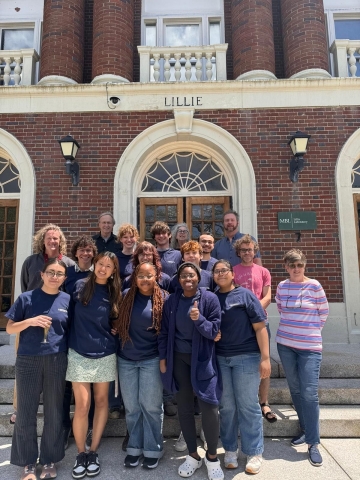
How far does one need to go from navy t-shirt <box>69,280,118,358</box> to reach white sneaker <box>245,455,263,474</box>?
144 cm

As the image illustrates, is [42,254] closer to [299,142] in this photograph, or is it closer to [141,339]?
[141,339]

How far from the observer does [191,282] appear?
3090 millimetres

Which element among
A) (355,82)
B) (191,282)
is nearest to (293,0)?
(355,82)

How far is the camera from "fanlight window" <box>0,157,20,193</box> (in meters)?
7.39

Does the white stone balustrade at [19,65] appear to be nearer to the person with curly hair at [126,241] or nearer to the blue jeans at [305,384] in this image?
the person with curly hair at [126,241]

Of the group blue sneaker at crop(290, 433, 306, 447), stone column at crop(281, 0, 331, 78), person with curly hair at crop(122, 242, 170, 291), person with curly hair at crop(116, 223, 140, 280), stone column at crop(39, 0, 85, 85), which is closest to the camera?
person with curly hair at crop(122, 242, 170, 291)

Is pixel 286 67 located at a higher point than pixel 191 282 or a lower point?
higher

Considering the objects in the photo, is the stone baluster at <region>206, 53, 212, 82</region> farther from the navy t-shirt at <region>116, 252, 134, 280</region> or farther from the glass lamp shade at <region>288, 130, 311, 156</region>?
the navy t-shirt at <region>116, 252, 134, 280</region>

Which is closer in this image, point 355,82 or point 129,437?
point 129,437

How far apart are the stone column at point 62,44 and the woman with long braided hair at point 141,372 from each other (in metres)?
5.82

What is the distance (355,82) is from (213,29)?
11.0 ft

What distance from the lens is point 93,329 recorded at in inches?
123

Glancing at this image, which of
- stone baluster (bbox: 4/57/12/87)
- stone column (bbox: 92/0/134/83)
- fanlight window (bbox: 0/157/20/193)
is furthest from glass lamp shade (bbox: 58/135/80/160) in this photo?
stone baluster (bbox: 4/57/12/87)

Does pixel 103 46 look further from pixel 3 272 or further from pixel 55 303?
pixel 55 303
